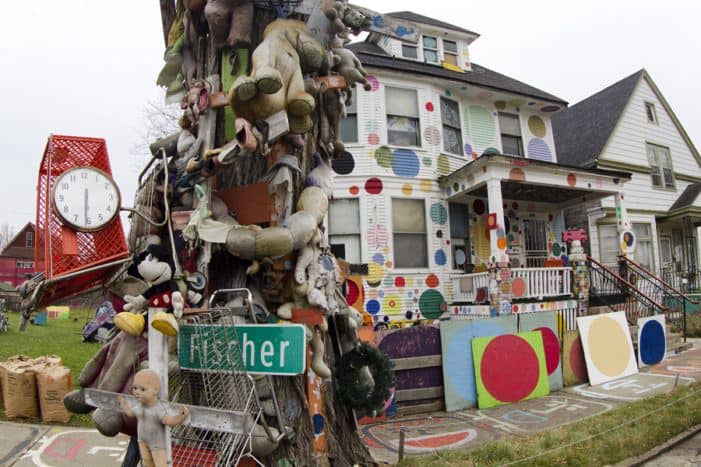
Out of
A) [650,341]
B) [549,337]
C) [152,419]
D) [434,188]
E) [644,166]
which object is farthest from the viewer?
[644,166]

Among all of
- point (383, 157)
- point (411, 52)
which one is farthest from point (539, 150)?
point (383, 157)

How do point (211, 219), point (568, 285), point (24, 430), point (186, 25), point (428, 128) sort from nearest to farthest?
1. point (211, 219)
2. point (186, 25)
3. point (24, 430)
4. point (568, 285)
5. point (428, 128)

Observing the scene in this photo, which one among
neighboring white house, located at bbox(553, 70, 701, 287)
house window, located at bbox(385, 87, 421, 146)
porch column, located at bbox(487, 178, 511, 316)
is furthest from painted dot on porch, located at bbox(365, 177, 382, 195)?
neighboring white house, located at bbox(553, 70, 701, 287)

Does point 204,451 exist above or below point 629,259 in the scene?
below

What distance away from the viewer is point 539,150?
624 inches

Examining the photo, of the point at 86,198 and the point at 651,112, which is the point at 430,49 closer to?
the point at 651,112

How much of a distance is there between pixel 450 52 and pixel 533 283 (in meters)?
8.05

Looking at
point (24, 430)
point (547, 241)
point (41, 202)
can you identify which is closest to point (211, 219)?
point (41, 202)

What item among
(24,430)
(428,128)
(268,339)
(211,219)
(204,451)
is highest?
(428,128)

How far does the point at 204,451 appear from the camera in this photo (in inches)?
122

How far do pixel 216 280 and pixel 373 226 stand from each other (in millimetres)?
8871

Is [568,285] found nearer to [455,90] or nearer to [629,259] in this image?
[629,259]

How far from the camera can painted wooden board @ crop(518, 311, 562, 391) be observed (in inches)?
345

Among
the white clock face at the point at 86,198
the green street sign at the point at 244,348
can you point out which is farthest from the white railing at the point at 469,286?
the white clock face at the point at 86,198
